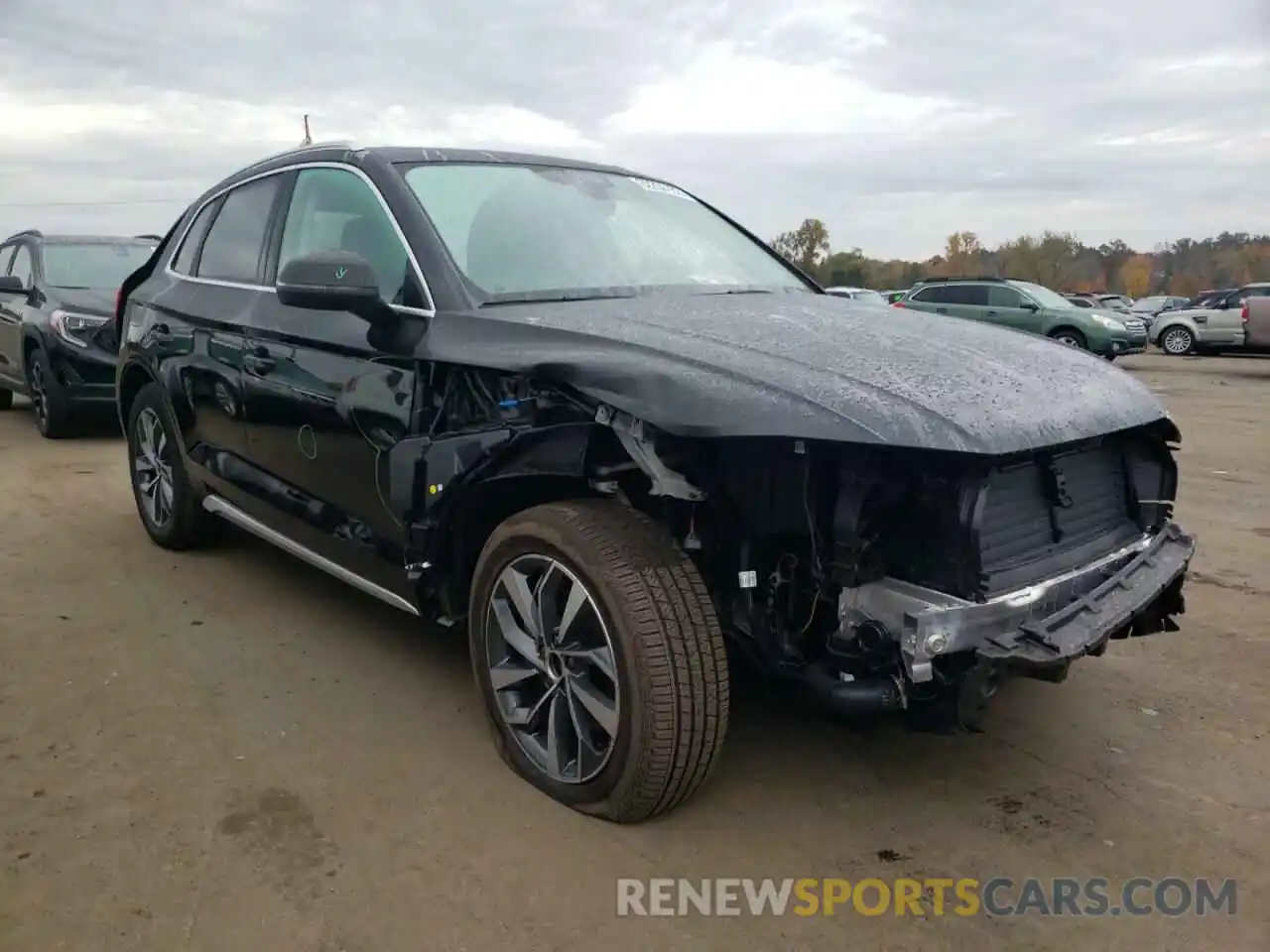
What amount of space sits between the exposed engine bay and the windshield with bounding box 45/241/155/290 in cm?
723

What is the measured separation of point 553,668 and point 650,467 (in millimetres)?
642

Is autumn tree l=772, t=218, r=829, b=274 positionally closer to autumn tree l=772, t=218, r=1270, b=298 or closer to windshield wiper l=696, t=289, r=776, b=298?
autumn tree l=772, t=218, r=1270, b=298

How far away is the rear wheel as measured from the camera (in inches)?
955

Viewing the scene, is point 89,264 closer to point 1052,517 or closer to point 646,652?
point 646,652

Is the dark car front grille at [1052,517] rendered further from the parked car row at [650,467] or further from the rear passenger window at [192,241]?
the rear passenger window at [192,241]

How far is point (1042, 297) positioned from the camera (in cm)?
2059

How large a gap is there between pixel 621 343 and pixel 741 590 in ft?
2.29

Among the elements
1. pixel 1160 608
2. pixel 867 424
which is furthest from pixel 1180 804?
pixel 867 424

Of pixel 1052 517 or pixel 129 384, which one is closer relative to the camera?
pixel 1052 517

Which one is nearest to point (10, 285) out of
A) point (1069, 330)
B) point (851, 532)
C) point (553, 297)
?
point (553, 297)

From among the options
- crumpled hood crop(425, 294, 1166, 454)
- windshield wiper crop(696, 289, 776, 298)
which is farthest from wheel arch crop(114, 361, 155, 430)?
windshield wiper crop(696, 289, 776, 298)

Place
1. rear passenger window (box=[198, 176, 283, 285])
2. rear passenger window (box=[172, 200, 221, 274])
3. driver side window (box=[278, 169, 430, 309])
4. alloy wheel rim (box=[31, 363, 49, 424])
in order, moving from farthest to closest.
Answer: alloy wheel rim (box=[31, 363, 49, 424]) < rear passenger window (box=[172, 200, 221, 274]) < rear passenger window (box=[198, 176, 283, 285]) < driver side window (box=[278, 169, 430, 309])

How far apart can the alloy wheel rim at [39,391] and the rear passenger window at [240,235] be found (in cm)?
487

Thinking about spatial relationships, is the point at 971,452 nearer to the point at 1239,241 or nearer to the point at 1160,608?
the point at 1160,608
